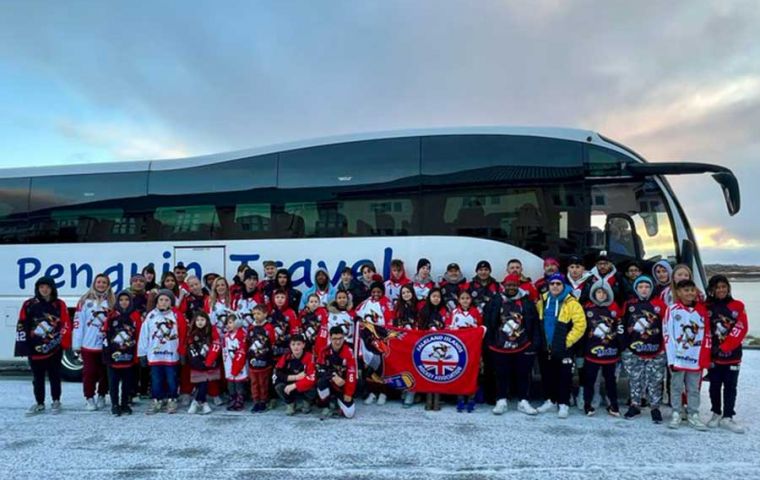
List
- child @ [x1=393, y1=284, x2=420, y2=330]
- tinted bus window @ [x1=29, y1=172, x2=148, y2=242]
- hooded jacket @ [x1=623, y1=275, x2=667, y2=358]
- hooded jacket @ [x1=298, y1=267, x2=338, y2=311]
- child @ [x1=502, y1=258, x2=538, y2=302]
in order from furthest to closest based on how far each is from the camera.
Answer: tinted bus window @ [x1=29, y1=172, x2=148, y2=242]
hooded jacket @ [x1=298, y1=267, x2=338, y2=311]
child @ [x1=393, y1=284, x2=420, y2=330]
child @ [x1=502, y1=258, x2=538, y2=302]
hooded jacket @ [x1=623, y1=275, x2=667, y2=358]

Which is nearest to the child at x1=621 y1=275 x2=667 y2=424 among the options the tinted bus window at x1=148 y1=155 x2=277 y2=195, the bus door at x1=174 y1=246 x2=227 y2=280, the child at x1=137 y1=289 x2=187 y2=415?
the tinted bus window at x1=148 y1=155 x2=277 y2=195

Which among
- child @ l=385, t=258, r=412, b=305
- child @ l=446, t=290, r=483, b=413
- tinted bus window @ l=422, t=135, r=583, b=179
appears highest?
tinted bus window @ l=422, t=135, r=583, b=179

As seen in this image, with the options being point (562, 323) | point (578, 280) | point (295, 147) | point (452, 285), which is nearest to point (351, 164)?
point (295, 147)

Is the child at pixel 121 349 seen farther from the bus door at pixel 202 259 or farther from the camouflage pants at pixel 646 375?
the camouflage pants at pixel 646 375

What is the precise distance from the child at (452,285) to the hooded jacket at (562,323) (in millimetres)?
999

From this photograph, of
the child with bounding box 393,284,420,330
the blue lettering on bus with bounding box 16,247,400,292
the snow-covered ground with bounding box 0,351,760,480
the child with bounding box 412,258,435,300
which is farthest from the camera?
the blue lettering on bus with bounding box 16,247,400,292

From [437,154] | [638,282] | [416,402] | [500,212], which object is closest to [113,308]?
[416,402]

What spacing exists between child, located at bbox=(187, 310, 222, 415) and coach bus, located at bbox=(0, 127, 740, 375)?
1290 mm

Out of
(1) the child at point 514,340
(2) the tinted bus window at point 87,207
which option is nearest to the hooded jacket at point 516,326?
(1) the child at point 514,340

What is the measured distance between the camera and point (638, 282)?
5.32 meters

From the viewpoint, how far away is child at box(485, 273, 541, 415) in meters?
5.35

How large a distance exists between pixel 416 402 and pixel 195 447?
8.59 feet

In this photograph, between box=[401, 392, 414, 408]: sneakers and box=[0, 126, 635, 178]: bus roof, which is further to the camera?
box=[0, 126, 635, 178]: bus roof

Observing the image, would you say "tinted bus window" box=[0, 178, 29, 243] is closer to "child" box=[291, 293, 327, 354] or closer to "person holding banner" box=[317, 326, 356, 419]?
"child" box=[291, 293, 327, 354]
